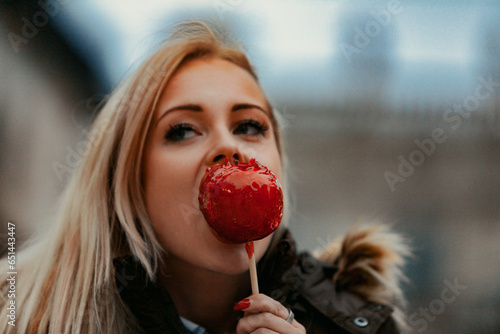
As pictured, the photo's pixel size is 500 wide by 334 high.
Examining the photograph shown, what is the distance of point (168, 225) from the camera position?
3.73ft

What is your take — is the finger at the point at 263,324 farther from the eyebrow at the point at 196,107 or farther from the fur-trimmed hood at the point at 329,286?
the eyebrow at the point at 196,107

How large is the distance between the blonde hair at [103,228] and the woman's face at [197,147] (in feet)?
0.16

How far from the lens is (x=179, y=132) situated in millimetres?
1197

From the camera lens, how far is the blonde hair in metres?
1.16

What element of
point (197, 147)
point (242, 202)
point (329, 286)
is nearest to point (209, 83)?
point (197, 147)

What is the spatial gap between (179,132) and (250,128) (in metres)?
0.23

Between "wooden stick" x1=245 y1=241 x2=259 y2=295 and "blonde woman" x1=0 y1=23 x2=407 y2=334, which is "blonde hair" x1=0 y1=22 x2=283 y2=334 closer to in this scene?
"blonde woman" x1=0 y1=23 x2=407 y2=334

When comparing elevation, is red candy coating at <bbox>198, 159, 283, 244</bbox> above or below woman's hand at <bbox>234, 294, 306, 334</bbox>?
above

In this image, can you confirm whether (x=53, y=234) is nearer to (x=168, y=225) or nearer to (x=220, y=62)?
(x=168, y=225)

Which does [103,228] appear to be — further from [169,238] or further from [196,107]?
[196,107]

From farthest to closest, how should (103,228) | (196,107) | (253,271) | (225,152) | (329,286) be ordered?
1. (329,286)
2. (103,228)
3. (196,107)
4. (225,152)
5. (253,271)

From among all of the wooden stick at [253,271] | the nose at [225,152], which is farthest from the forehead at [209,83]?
the wooden stick at [253,271]

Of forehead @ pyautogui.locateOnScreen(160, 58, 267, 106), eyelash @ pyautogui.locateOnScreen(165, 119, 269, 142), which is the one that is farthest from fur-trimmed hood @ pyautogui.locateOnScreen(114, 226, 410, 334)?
forehead @ pyautogui.locateOnScreen(160, 58, 267, 106)

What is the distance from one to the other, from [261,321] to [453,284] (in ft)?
21.1
